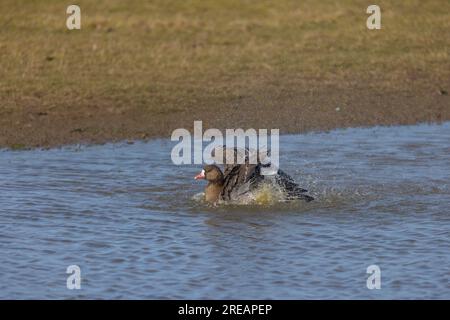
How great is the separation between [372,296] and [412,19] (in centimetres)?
1311

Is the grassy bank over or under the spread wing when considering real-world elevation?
over

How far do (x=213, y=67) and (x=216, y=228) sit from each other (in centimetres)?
733

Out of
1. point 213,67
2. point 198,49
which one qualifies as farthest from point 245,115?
point 198,49

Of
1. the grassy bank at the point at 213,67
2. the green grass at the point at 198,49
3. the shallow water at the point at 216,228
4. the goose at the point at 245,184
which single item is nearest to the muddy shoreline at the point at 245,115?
the grassy bank at the point at 213,67

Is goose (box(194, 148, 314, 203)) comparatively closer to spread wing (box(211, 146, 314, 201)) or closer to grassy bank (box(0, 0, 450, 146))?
spread wing (box(211, 146, 314, 201))

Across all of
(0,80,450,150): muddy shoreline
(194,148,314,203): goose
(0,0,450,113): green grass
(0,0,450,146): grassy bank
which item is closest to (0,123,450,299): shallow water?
(194,148,314,203): goose

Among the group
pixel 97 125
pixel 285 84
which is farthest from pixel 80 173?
pixel 285 84

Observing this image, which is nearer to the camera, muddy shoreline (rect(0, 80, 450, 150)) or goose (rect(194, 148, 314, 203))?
goose (rect(194, 148, 314, 203))

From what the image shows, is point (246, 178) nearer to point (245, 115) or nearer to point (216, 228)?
point (216, 228)

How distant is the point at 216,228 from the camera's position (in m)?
9.73

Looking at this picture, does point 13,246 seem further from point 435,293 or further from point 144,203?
point 435,293

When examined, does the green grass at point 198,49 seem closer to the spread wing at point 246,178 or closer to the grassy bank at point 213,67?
the grassy bank at point 213,67

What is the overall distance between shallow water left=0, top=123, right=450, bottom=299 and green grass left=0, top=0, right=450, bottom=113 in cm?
257

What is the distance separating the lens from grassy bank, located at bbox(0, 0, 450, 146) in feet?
46.7
